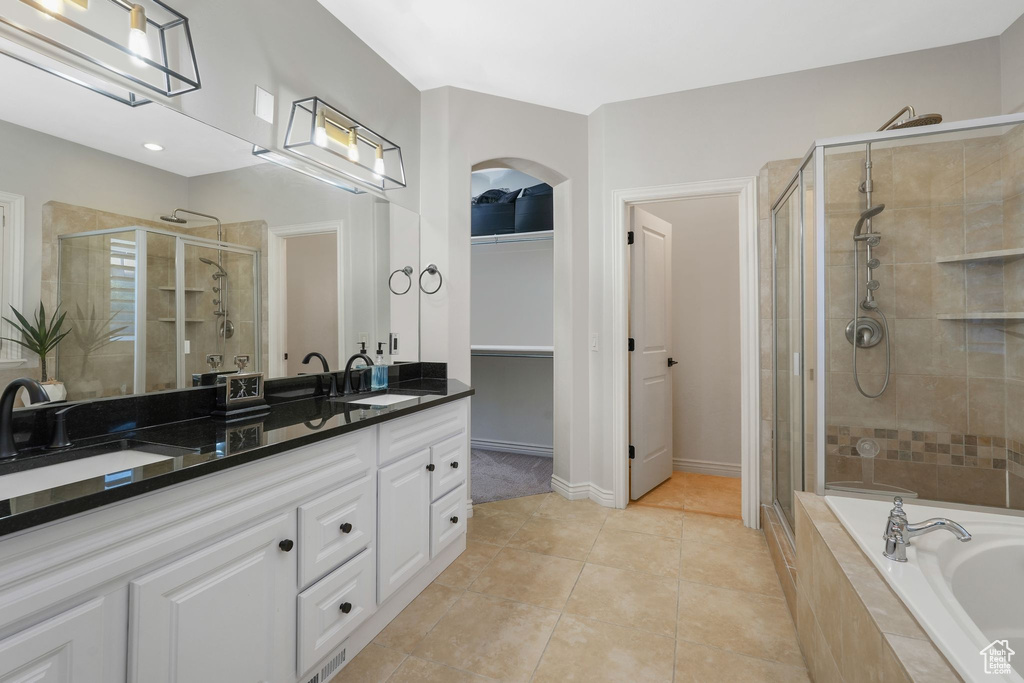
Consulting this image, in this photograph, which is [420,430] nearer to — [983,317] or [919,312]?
[919,312]

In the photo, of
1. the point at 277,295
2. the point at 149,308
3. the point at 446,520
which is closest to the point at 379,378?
the point at 277,295

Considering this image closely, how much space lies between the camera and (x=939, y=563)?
1.38 m

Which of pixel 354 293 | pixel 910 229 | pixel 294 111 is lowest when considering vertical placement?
pixel 354 293

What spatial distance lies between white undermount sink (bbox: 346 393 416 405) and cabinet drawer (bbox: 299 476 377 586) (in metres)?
0.46

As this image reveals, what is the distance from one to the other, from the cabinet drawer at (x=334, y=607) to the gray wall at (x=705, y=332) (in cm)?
287

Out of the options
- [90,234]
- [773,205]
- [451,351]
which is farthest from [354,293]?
[773,205]

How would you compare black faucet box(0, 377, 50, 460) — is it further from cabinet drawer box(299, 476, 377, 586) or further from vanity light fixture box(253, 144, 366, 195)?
vanity light fixture box(253, 144, 366, 195)

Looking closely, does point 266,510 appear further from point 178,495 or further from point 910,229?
point 910,229

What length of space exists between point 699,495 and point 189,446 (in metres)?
3.09

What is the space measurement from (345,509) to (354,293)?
1226 mm

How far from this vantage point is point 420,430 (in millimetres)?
2023

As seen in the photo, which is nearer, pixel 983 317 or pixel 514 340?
pixel 983 317

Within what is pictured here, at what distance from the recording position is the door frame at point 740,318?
2.82 meters

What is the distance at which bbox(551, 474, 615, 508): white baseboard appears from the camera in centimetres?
313
